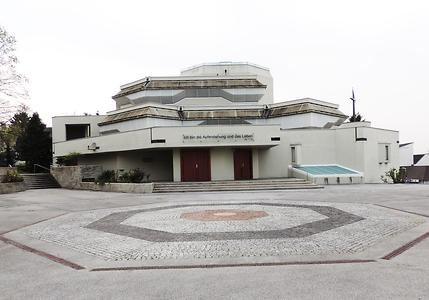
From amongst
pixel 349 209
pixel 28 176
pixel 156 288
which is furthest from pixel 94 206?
pixel 28 176

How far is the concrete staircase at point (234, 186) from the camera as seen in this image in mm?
26516

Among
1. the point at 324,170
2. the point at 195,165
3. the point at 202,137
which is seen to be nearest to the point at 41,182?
the point at 195,165

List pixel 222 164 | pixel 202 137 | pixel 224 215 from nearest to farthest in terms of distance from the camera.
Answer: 1. pixel 224 215
2. pixel 202 137
3. pixel 222 164

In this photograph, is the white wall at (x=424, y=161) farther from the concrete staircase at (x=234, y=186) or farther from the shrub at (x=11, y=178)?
the shrub at (x=11, y=178)

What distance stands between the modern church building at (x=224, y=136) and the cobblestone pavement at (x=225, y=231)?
1468 centimetres

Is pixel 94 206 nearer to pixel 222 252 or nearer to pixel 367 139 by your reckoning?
pixel 222 252

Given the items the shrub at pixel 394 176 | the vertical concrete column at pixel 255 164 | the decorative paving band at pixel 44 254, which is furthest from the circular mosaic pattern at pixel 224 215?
the shrub at pixel 394 176

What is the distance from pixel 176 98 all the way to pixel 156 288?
3433 centimetres

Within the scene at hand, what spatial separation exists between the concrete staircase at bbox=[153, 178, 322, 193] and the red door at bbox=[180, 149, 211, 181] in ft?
9.21

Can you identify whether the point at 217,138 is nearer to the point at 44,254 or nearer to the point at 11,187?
the point at 11,187

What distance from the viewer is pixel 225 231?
10.4 metres

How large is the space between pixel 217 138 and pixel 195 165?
9.45 ft

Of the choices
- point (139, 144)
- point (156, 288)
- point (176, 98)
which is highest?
point (176, 98)

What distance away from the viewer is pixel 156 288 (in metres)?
5.96
